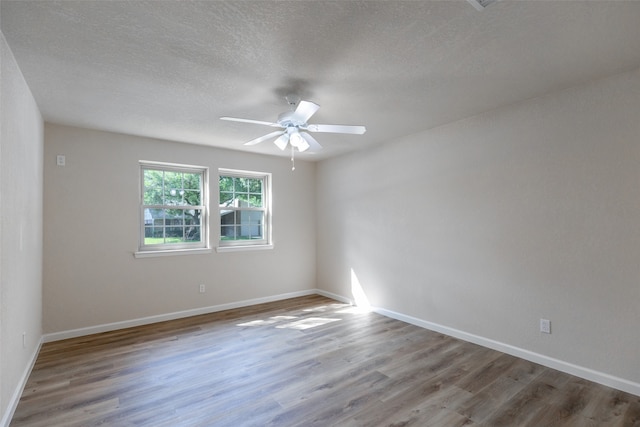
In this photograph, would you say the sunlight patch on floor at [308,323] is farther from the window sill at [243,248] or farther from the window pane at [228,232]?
the window pane at [228,232]

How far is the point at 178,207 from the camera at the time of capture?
170 inches

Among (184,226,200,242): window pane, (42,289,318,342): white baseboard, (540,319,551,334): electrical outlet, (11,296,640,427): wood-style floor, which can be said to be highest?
(184,226,200,242): window pane

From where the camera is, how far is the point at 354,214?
4832mm

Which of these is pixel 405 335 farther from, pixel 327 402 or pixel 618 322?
pixel 618 322

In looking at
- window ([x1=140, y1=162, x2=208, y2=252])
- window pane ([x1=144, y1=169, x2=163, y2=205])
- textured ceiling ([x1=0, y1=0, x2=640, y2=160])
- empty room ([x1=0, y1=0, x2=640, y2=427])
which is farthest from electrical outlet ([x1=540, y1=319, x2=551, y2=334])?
window pane ([x1=144, y1=169, x2=163, y2=205])

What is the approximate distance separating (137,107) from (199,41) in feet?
Answer: 4.79

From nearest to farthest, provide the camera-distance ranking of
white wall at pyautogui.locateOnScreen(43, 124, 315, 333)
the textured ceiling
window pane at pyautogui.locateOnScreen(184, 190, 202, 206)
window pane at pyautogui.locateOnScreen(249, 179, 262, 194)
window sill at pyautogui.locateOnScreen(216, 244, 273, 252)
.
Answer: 1. the textured ceiling
2. white wall at pyautogui.locateOnScreen(43, 124, 315, 333)
3. window pane at pyautogui.locateOnScreen(184, 190, 202, 206)
4. window sill at pyautogui.locateOnScreen(216, 244, 273, 252)
5. window pane at pyautogui.locateOnScreen(249, 179, 262, 194)

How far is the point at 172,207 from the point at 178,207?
0.08 m

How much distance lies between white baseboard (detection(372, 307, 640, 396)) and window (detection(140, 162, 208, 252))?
3.27m

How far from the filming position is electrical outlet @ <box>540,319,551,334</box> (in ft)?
8.95

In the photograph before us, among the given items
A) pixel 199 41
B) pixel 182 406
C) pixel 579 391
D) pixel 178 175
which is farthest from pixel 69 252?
pixel 579 391

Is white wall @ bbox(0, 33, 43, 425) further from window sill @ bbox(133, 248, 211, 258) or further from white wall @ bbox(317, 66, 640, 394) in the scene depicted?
white wall @ bbox(317, 66, 640, 394)

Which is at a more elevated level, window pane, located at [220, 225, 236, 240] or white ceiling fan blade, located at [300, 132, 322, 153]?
white ceiling fan blade, located at [300, 132, 322, 153]

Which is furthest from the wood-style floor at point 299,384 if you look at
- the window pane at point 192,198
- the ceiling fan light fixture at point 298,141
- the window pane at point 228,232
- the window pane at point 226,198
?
the ceiling fan light fixture at point 298,141
